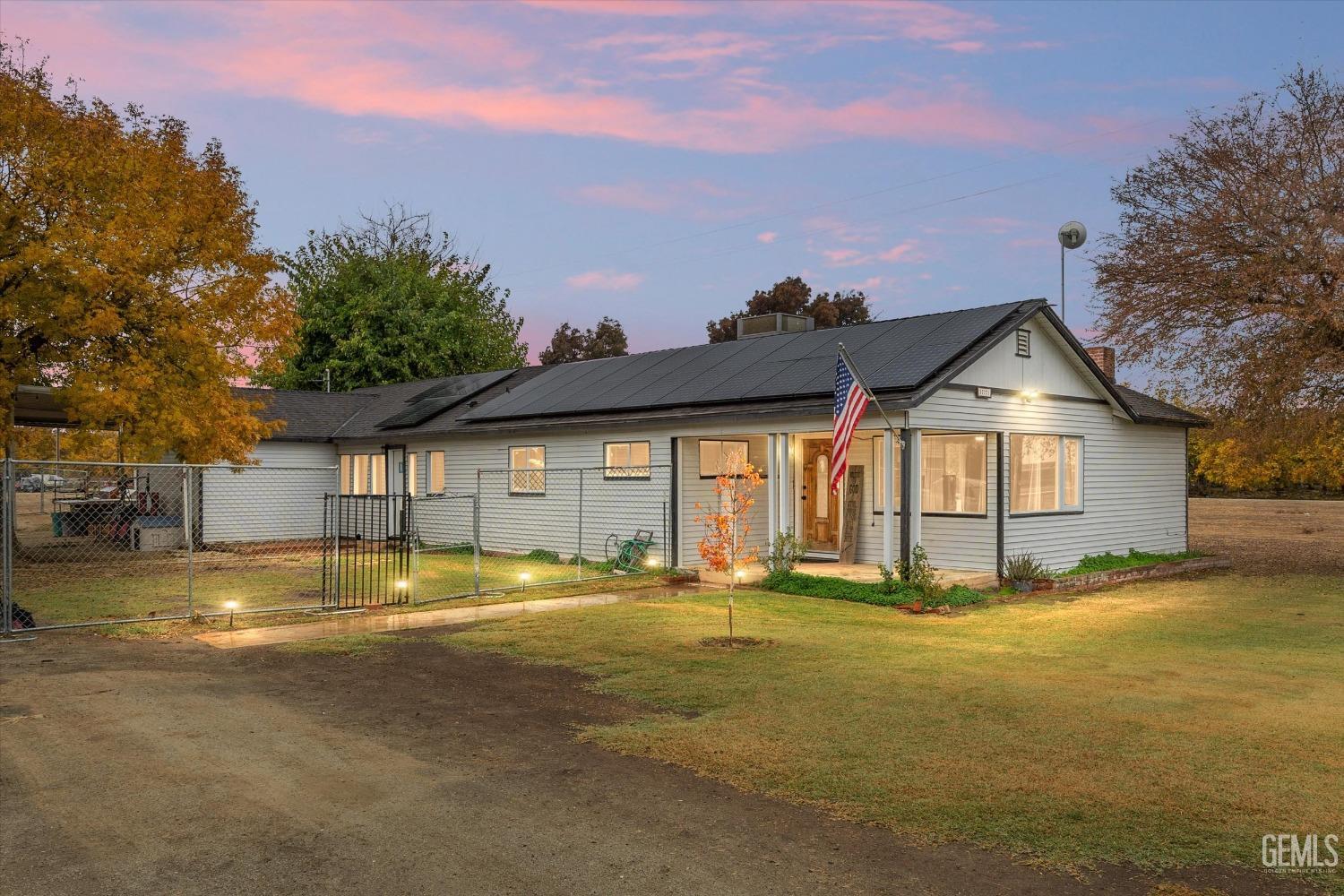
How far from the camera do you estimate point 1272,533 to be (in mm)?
31422

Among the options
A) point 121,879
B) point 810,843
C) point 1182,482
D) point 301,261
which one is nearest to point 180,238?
point 121,879

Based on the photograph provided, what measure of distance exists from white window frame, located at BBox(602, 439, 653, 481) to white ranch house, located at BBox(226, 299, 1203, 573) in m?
0.04

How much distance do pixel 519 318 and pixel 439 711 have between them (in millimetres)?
45750

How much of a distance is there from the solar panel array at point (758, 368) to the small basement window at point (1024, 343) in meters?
0.47

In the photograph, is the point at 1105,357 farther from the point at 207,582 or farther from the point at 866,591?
the point at 207,582

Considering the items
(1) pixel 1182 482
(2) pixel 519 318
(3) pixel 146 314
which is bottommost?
(1) pixel 1182 482

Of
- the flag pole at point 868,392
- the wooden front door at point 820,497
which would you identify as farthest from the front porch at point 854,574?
the flag pole at point 868,392

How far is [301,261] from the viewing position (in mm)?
45000

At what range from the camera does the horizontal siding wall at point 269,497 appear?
25.9m

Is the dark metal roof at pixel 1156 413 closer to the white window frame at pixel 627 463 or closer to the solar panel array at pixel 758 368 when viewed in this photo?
the solar panel array at pixel 758 368

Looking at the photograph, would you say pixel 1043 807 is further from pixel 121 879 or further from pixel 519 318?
pixel 519 318

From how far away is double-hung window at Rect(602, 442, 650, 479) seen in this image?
19.7m

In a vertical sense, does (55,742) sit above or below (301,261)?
below

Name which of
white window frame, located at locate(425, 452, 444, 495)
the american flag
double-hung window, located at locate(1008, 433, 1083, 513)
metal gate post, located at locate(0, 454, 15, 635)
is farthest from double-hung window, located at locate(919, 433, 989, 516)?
metal gate post, located at locate(0, 454, 15, 635)
